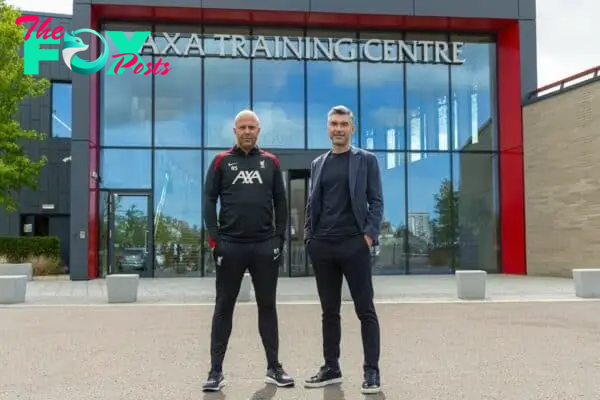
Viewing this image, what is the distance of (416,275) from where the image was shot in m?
19.4

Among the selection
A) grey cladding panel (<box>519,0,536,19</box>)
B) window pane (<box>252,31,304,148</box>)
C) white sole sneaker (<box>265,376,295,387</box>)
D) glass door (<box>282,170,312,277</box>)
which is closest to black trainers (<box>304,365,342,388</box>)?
white sole sneaker (<box>265,376,295,387</box>)

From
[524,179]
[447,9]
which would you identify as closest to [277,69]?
[447,9]

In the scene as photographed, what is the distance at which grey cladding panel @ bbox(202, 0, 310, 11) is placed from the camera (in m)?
18.6

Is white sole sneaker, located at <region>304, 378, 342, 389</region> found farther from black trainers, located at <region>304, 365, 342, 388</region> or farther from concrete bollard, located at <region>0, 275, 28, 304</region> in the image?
concrete bollard, located at <region>0, 275, 28, 304</region>

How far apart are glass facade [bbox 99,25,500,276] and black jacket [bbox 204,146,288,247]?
14.3 meters

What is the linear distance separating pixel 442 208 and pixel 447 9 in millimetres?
Result: 5866

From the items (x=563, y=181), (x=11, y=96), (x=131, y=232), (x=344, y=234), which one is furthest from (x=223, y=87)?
(x=344, y=234)

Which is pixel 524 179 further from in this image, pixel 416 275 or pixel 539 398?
pixel 539 398

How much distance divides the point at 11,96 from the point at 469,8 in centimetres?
1400

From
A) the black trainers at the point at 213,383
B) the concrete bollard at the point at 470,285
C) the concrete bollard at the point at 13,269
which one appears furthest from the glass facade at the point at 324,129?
the black trainers at the point at 213,383

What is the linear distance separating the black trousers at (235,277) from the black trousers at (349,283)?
336 millimetres

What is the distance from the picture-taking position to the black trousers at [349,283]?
480cm

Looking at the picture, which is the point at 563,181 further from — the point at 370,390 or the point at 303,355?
the point at 370,390

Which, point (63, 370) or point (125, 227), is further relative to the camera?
point (125, 227)
